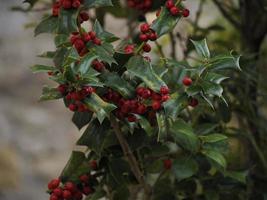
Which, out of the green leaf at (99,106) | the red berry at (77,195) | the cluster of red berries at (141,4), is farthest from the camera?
the cluster of red berries at (141,4)

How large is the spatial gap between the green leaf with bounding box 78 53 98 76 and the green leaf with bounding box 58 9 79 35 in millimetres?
64

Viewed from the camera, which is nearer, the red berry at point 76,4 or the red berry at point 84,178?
the red berry at point 76,4

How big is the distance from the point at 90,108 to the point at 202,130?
360 millimetres

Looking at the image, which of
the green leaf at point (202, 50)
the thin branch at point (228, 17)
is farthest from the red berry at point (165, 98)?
the thin branch at point (228, 17)

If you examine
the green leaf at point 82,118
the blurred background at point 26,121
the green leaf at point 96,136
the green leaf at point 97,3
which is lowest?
the blurred background at point 26,121

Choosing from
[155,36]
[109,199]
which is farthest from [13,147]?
[155,36]

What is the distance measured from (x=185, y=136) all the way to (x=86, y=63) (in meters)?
0.24

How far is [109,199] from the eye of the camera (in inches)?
44.6

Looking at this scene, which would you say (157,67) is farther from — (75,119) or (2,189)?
(2,189)

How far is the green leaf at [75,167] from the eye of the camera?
3.60 feet

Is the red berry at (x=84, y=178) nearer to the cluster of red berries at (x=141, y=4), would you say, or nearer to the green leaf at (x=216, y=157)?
the green leaf at (x=216, y=157)

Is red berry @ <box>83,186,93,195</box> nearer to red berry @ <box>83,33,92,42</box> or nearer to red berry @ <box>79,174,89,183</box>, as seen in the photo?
red berry @ <box>79,174,89,183</box>

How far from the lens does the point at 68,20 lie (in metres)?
0.95

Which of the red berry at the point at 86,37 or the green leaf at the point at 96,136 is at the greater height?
the red berry at the point at 86,37
